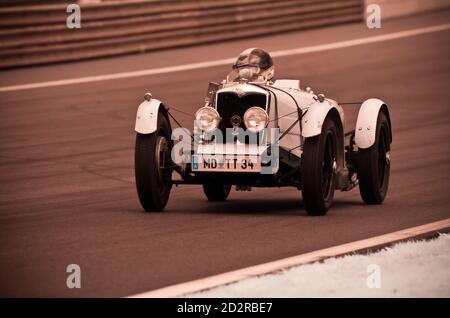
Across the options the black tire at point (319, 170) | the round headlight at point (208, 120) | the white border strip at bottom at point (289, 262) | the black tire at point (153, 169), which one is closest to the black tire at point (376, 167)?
the black tire at point (319, 170)

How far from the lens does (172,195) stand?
12.1 meters

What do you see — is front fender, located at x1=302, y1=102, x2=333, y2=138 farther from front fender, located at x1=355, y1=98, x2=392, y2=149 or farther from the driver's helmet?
the driver's helmet

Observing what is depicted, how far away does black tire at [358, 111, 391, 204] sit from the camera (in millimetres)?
10969

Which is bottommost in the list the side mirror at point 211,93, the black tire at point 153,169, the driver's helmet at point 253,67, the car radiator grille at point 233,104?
the black tire at point 153,169

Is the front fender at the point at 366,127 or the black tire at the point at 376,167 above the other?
the front fender at the point at 366,127

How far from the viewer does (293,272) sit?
7.88m

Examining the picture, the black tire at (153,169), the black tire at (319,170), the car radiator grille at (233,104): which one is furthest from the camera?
the car radiator grille at (233,104)

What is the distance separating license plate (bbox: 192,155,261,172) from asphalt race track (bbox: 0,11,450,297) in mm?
452

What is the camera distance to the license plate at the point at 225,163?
1009 cm

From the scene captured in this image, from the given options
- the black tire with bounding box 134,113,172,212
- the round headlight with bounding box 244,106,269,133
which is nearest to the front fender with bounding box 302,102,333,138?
the round headlight with bounding box 244,106,269,133

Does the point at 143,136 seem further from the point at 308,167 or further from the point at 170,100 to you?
the point at 170,100

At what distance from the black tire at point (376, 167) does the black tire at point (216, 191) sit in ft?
4.40

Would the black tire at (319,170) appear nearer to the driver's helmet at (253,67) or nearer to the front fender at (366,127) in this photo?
the front fender at (366,127)
